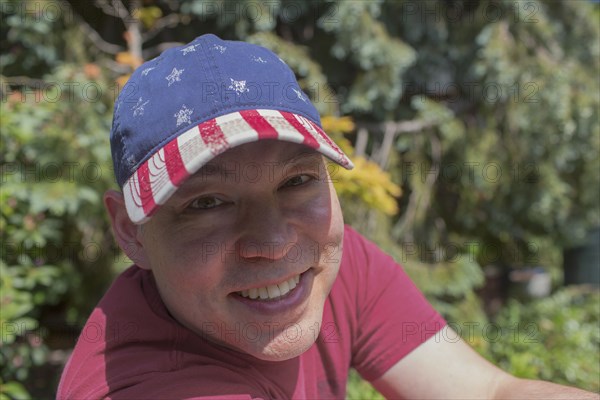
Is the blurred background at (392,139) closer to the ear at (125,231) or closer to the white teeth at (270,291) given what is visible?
the ear at (125,231)

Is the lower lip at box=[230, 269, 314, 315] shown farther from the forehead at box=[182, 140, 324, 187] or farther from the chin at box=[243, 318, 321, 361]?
the forehead at box=[182, 140, 324, 187]

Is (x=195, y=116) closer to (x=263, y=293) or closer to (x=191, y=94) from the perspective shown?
(x=191, y=94)

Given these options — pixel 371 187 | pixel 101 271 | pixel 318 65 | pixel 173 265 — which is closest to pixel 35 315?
pixel 101 271

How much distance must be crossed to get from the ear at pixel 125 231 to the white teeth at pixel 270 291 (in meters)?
0.26

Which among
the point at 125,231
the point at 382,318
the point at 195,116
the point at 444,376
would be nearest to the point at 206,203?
the point at 195,116

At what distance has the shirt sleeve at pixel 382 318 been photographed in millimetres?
1562

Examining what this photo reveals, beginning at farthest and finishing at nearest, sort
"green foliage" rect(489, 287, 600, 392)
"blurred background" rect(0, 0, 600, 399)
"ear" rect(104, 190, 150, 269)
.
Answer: "green foliage" rect(489, 287, 600, 392) < "blurred background" rect(0, 0, 600, 399) < "ear" rect(104, 190, 150, 269)

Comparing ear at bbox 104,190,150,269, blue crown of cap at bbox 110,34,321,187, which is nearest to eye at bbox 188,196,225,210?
blue crown of cap at bbox 110,34,321,187

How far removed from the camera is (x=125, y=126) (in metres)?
1.19

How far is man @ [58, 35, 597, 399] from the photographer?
111 cm

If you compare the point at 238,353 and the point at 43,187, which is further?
the point at 43,187

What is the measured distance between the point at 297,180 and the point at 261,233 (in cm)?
15

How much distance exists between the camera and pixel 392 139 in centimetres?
371

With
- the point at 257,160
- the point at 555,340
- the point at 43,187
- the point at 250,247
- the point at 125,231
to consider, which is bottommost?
the point at 555,340
